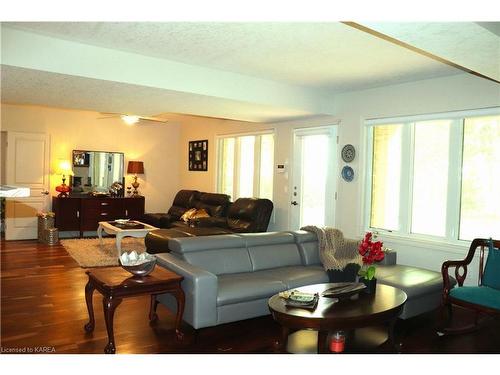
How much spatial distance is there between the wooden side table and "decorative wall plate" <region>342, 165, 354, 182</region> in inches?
124

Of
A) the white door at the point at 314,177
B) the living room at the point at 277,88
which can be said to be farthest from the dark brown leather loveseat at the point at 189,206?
the white door at the point at 314,177

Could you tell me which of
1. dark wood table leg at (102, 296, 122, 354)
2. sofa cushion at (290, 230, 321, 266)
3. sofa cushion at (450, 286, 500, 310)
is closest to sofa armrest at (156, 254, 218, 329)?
dark wood table leg at (102, 296, 122, 354)

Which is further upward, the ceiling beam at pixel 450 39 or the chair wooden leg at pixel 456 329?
the ceiling beam at pixel 450 39

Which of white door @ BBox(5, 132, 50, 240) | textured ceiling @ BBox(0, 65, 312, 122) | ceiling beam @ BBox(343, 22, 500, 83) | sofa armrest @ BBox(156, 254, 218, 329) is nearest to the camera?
ceiling beam @ BBox(343, 22, 500, 83)

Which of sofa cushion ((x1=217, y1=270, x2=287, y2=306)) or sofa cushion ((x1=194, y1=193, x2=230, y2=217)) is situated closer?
sofa cushion ((x1=217, y1=270, x2=287, y2=306))

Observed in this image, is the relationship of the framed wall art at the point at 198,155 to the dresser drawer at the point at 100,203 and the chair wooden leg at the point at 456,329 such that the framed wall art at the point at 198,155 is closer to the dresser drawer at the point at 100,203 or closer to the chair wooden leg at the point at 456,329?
the dresser drawer at the point at 100,203

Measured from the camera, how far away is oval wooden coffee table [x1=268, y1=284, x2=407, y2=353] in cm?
271

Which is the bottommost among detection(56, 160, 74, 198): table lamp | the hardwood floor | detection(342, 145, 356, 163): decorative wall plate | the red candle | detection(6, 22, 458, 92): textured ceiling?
the hardwood floor

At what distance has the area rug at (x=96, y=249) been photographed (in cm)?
587

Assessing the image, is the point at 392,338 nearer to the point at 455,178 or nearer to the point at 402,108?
the point at 455,178

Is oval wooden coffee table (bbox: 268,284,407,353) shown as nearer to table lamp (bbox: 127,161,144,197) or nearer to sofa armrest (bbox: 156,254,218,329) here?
sofa armrest (bbox: 156,254,218,329)

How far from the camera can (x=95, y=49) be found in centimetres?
390

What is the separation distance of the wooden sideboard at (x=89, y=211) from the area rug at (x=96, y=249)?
0.39 m
